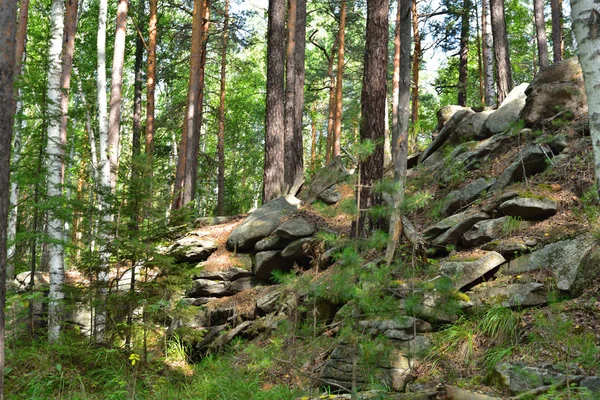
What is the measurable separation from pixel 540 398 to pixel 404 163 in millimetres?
3893

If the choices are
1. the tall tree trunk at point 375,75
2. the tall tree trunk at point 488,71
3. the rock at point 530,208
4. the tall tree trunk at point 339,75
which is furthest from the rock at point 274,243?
the tall tree trunk at point 339,75

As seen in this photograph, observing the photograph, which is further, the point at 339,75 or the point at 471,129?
the point at 339,75

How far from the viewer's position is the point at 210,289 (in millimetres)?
9875

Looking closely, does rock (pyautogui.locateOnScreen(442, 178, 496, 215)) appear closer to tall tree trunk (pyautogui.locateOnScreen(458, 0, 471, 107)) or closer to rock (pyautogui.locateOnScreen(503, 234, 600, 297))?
rock (pyautogui.locateOnScreen(503, 234, 600, 297))

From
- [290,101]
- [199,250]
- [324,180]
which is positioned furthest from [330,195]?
[290,101]

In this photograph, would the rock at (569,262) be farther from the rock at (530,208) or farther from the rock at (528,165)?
the rock at (528,165)

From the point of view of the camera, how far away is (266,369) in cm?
703

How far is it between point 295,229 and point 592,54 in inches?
246

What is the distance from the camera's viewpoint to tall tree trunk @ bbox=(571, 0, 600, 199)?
3.99 m

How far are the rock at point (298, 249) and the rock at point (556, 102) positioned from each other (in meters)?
4.54

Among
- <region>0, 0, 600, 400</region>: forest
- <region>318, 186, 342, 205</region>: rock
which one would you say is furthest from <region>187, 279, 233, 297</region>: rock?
<region>318, 186, 342, 205</region>: rock

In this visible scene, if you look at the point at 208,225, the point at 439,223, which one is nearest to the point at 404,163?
the point at 439,223

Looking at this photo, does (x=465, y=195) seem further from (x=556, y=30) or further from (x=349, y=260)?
(x=556, y=30)

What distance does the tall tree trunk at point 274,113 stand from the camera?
1219 centimetres
